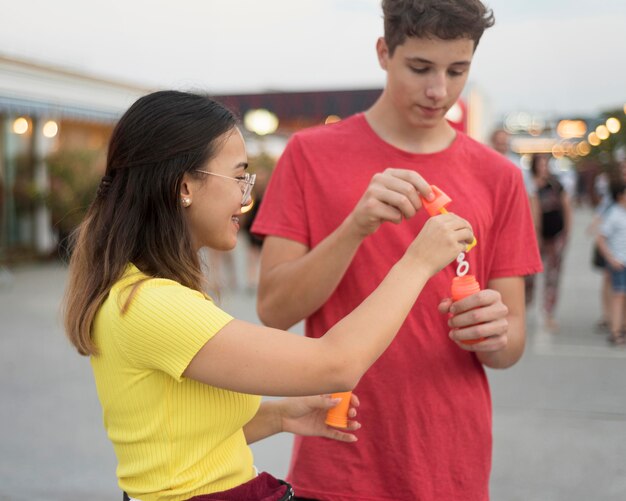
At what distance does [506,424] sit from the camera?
18.2ft

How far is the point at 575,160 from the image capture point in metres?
38.8

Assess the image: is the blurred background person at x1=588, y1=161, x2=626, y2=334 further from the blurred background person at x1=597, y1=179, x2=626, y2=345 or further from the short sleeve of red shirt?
the short sleeve of red shirt

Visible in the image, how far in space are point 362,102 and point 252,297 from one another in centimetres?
1294

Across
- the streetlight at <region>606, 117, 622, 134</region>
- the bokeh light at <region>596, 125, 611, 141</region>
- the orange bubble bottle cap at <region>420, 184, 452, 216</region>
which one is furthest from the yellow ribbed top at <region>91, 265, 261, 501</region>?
the bokeh light at <region>596, 125, 611, 141</region>

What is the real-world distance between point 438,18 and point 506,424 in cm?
420

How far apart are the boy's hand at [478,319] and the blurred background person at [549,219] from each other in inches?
263

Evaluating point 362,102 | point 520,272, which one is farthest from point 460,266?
point 362,102

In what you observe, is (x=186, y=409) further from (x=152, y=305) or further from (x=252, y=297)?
(x=252, y=297)

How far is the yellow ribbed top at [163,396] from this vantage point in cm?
138

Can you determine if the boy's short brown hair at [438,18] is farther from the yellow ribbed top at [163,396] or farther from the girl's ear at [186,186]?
the yellow ribbed top at [163,396]

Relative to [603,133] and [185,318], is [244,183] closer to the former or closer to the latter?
[185,318]

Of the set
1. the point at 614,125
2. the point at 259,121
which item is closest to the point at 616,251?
the point at 614,125

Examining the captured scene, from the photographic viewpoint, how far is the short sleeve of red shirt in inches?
78.3

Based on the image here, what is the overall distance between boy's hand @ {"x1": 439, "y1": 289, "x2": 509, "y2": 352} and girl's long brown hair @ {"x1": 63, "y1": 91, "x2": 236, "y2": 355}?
543mm
